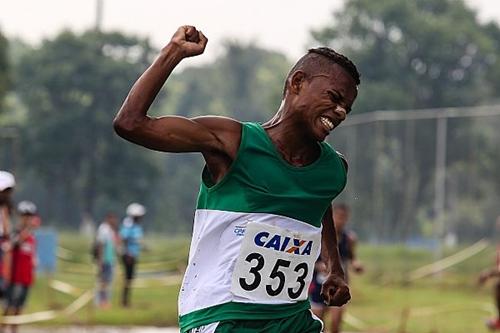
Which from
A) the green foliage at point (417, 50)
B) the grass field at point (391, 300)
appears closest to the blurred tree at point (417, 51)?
the green foliage at point (417, 50)

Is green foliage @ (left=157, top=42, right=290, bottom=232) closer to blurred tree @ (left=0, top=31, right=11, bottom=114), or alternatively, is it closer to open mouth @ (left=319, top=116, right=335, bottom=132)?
blurred tree @ (left=0, top=31, right=11, bottom=114)

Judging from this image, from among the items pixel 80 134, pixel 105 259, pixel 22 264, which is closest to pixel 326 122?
pixel 22 264

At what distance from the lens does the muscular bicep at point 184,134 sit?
555 cm

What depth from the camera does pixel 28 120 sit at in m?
66.0

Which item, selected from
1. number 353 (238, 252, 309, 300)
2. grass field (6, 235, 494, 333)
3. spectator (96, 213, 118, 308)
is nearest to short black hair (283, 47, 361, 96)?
number 353 (238, 252, 309, 300)

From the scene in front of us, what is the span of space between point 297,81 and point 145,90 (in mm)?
739

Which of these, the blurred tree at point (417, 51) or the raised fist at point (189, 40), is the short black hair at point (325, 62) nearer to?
the raised fist at point (189, 40)

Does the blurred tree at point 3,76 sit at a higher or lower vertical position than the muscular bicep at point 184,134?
higher

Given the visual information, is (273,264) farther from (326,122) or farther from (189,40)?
(189,40)

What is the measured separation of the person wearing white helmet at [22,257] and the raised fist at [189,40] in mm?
11995

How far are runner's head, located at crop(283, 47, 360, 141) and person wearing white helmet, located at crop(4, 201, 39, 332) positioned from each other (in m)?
11.7

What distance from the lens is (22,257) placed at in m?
17.7

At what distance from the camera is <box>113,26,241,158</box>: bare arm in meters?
A: 5.51

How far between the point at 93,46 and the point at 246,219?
195 feet
